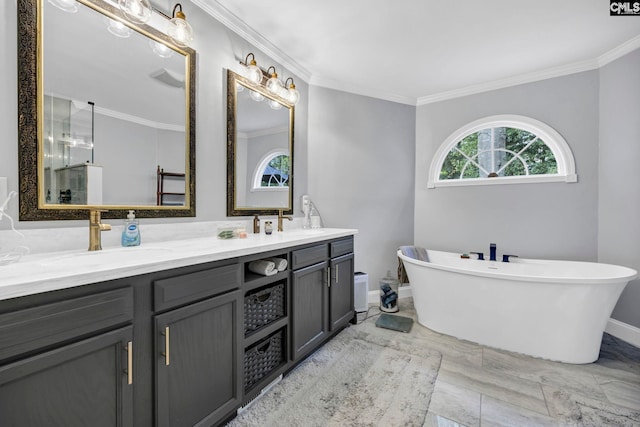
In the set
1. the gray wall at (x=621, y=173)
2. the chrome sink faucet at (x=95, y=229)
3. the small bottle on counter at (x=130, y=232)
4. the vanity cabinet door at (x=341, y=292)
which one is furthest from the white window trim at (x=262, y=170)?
the gray wall at (x=621, y=173)

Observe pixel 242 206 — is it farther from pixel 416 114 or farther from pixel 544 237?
pixel 544 237

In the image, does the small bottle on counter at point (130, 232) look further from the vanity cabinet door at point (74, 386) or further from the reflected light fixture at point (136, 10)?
the reflected light fixture at point (136, 10)

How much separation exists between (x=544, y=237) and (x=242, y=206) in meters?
3.08

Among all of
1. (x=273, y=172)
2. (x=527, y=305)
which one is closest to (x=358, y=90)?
(x=273, y=172)

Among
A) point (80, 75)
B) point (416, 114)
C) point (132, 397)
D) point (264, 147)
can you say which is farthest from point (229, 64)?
point (416, 114)

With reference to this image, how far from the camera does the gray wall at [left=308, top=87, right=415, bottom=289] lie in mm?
3117

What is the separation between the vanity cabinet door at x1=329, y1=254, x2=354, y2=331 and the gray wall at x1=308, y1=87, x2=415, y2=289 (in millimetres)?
760

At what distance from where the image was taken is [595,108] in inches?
108

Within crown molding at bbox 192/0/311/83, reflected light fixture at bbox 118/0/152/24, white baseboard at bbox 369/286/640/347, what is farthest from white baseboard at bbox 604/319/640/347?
reflected light fixture at bbox 118/0/152/24

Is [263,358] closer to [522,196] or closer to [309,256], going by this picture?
[309,256]

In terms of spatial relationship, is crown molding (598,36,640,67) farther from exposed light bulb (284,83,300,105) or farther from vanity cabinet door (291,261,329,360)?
vanity cabinet door (291,261,329,360)

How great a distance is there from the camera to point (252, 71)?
2.19 metres

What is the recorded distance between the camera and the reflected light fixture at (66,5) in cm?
129

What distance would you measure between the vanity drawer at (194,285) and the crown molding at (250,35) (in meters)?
1.79
